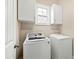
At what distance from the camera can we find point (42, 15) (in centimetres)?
418

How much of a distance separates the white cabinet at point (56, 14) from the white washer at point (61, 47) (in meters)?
0.92

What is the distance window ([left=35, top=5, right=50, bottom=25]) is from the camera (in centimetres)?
406

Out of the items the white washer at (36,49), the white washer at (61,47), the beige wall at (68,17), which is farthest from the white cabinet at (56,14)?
the white washer at (36,49)

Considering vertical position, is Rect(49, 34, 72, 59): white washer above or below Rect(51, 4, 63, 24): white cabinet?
below

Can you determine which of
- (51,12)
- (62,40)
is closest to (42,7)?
(51,12)

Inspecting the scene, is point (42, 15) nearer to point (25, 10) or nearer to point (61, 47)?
point (25, 10)

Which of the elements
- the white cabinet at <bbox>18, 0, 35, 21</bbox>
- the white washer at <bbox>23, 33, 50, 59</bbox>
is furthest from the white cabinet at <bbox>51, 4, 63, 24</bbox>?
the white washer at <bbox>23, 33, 50, 59</bbox>

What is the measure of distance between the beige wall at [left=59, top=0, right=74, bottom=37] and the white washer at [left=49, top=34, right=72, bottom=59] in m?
0.49

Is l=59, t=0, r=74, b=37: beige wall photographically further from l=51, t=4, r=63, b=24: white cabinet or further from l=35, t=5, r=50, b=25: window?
l=35, t=5, r=50, b=25: window

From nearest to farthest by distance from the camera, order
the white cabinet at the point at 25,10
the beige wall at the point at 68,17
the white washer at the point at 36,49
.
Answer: the white washer at the point at 36,49, the white cabinet at the point at 25,10, the beige wall at the point at 68,17

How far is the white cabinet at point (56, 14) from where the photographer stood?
13.9ft

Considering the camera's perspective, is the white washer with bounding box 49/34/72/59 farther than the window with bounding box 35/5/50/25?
No

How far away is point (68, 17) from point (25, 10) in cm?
192

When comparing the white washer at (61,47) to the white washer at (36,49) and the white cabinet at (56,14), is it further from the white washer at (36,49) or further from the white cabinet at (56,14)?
the white cabinet at (56,14)
